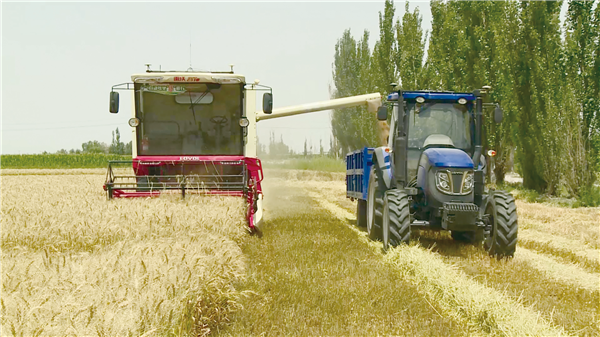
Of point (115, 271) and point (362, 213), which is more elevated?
point (115, 271)

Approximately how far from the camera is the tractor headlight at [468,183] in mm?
8018

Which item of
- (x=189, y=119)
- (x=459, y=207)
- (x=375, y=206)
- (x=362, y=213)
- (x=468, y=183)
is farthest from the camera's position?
(x=362, y=213)

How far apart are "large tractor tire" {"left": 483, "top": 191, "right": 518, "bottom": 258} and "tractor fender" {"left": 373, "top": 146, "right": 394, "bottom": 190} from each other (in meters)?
1.75

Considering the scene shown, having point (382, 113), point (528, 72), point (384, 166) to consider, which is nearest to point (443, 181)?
point (382, 113)

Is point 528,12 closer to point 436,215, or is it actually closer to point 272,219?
point 272,219

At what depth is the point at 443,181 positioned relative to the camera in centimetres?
797

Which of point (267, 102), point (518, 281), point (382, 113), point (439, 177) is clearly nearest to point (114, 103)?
point (267, 102)

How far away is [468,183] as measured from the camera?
808 cm

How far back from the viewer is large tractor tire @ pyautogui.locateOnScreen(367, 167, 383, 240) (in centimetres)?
921

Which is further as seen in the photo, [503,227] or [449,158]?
[449,158]

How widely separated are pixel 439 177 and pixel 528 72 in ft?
38.8

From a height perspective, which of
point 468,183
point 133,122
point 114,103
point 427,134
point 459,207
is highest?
point 114,103

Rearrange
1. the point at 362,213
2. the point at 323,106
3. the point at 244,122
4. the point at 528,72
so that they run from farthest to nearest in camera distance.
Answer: the point at 528,72, the point at 323,106, the point at 362,213, the point at 244,122

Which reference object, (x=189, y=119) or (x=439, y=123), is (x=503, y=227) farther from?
(x=189, y=119)
